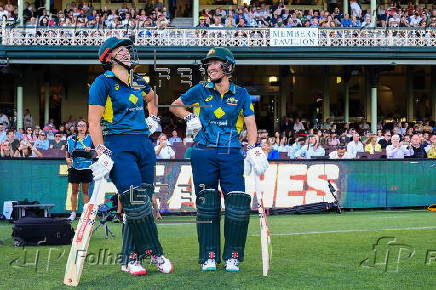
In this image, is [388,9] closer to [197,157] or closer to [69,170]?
[69,170]

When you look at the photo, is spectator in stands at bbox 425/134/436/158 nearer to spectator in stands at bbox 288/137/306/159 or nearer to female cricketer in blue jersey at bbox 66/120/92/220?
spectator in stands at bbox 288/137/306/159

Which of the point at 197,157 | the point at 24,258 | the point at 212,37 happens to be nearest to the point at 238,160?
the point at 197,157

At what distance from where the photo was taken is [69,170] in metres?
16.0

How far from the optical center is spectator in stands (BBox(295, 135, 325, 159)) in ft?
67.5

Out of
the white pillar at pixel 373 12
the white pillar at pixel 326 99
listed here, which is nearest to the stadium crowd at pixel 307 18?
the white pillar at pixel 373 12

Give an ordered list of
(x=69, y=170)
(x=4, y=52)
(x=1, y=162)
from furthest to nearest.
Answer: (x=4, y=52), (x=1, y=162), (x=69, y=170)

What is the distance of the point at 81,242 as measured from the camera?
306 inches

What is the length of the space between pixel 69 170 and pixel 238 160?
26.2 ft

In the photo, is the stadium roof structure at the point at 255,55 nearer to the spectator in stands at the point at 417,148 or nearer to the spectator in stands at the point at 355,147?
the spectator in stands at the point at 355,147

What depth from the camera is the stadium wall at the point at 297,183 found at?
57.4 feet

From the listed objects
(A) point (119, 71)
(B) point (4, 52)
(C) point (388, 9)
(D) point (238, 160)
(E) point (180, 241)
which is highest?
(C) point (388, 9)

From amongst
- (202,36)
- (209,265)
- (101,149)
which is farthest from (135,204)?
(202,36)

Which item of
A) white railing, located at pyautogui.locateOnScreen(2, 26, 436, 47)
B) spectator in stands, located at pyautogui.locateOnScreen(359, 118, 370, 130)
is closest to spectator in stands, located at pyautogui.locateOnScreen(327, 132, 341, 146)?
white railing, located at pyautogui.locateOnScreen(2, 26, 436, 47)

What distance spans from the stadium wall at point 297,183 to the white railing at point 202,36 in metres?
11.5
